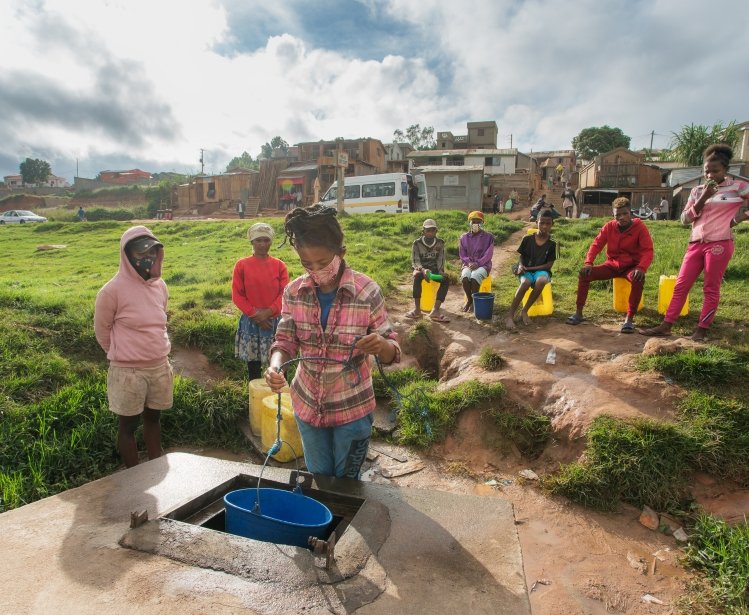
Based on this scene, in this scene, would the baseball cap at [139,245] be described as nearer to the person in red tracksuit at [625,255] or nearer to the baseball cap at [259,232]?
the baseball cap at [259,232]

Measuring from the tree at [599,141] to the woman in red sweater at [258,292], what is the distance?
173ft

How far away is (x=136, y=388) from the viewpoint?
3307mm

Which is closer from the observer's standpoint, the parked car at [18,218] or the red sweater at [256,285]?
the red sweater at [256,285]

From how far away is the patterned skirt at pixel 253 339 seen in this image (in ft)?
15.3

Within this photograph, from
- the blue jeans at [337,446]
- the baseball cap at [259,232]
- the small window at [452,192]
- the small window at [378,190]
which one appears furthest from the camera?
the small window at [452,192]

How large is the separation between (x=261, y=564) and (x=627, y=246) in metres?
5.69

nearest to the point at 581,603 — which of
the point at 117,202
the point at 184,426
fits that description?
the point at 184,426

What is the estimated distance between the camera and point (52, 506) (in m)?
1.98

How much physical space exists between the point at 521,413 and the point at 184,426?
3.32m

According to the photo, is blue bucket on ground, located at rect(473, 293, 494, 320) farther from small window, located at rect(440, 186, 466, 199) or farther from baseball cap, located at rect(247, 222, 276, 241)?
small window, located at rect(440, 186, 466, 199)

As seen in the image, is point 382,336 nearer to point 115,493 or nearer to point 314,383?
point 314,383

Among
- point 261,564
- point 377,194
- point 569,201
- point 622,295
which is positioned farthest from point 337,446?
point 569,201

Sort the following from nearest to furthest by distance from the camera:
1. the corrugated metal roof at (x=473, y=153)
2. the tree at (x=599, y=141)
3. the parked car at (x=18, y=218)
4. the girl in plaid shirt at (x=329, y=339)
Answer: the girl in plaid shirt at (x=329, y=339) → the parked car at (x=18, y=218) → the corrugated metal roof at (x=473, y=153) → the tree at (x=599, y=141)

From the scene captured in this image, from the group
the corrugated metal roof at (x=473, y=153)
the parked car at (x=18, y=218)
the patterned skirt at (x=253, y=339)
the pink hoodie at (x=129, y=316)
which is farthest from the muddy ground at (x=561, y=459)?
the corrugated metal roof at (x=473, y=153)
